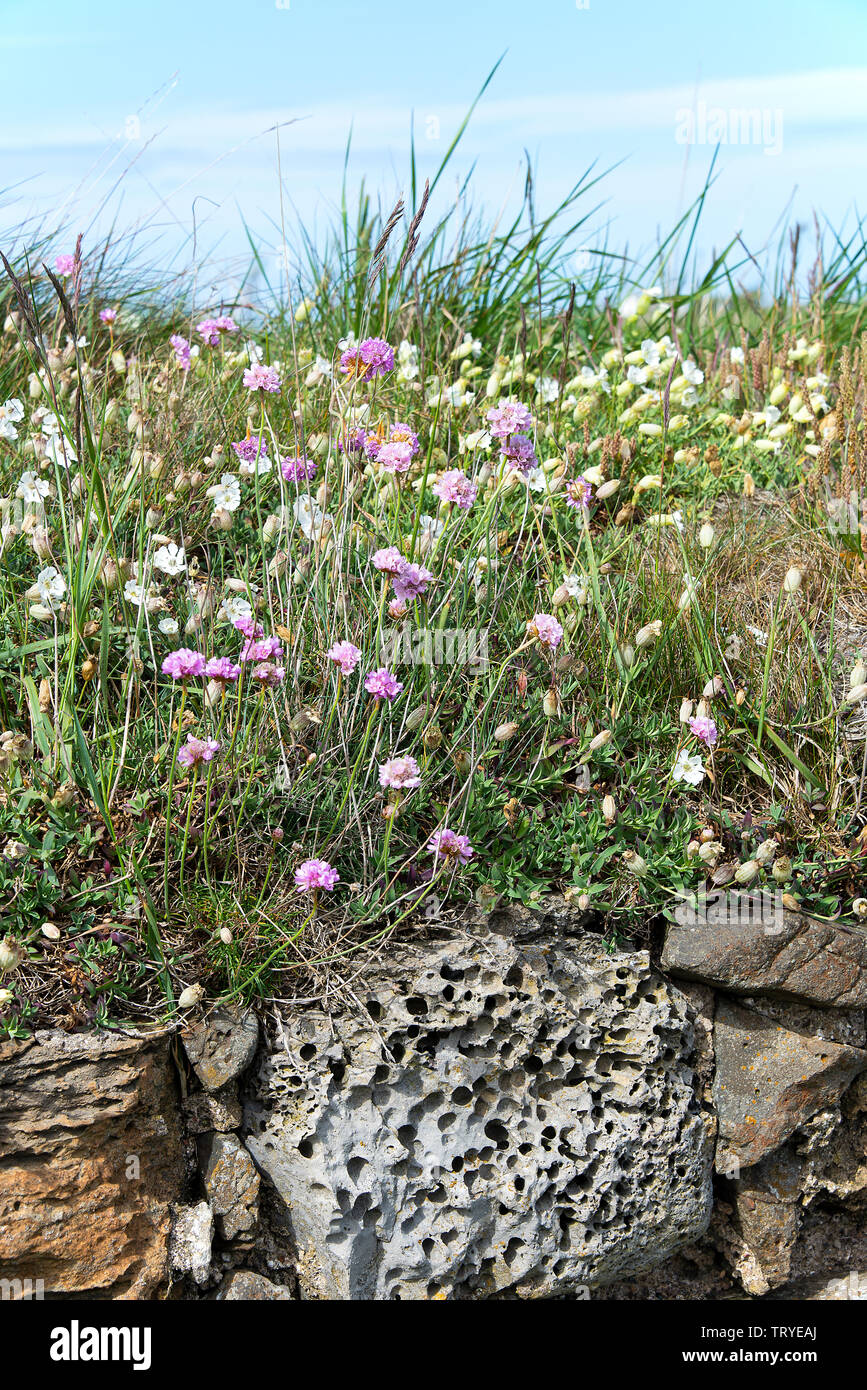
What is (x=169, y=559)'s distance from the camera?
290cm

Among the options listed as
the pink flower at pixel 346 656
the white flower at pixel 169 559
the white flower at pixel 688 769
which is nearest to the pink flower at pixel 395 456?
the pink flower at pixel 346 656

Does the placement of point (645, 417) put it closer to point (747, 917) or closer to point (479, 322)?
point (479, 322)

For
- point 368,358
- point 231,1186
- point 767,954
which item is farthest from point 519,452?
point 231,1186

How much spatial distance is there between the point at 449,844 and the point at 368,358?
4.07 ft

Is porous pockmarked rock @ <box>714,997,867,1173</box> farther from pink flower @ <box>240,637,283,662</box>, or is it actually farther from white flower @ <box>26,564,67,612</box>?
white flower @ <box>26,564,67,612</box>

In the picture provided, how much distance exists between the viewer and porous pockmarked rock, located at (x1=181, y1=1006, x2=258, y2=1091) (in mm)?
2535

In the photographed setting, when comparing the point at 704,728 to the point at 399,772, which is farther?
the point at 704,728

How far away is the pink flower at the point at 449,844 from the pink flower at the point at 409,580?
55 cm

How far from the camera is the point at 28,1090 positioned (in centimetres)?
245

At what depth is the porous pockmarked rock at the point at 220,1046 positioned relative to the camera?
2535 mm

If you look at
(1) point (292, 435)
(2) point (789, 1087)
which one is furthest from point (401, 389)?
(2) point (789, 1087)

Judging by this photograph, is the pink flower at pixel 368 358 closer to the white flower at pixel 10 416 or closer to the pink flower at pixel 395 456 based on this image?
the pink flower at pixel 395 456

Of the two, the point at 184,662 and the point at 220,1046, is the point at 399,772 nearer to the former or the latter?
the point at 184,662

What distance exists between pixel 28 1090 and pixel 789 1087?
1835mm
